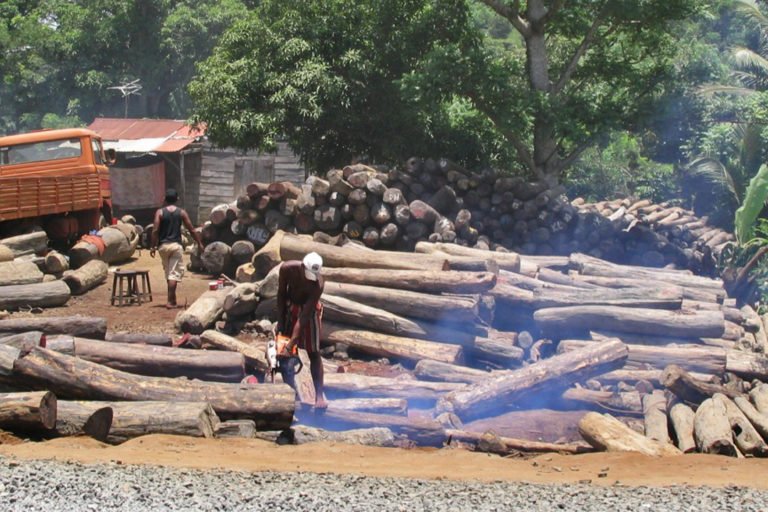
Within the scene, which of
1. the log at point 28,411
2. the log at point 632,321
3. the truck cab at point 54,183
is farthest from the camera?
the truck cab at point 54,183

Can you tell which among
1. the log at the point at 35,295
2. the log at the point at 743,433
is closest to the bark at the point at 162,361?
the log at the point at 35,295

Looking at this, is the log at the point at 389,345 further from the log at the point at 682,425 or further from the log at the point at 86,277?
the log at the point at 86,277

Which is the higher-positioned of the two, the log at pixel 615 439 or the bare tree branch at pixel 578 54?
the bare tree branch at pixel 578 54

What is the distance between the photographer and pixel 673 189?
26.3m

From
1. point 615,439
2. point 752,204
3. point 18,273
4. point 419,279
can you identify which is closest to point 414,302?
point 419,279

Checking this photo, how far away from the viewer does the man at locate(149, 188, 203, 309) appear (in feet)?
44.8

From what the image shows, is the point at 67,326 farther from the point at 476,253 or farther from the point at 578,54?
the point at 578,54

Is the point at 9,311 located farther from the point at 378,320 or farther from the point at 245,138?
the point at 245,138

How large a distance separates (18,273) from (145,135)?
44.6ft

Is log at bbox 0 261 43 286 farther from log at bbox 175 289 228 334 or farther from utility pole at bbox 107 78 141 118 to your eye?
utility pole at bbox 107 78 141 118

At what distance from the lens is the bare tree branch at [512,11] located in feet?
62.2

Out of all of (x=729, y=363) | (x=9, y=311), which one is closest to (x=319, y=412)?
(x=729, y=363)

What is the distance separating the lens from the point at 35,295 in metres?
13.7

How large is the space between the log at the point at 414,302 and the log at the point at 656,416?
2.33 metres
